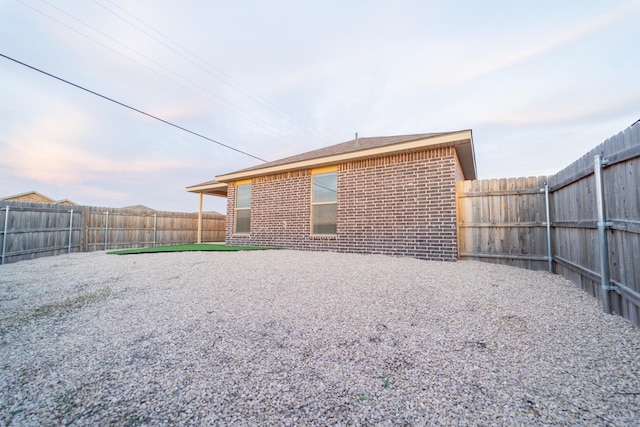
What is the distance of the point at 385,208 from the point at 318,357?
506 centimetres

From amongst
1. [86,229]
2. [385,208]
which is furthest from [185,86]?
[385,208]

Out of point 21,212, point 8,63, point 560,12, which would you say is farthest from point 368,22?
point 21,212

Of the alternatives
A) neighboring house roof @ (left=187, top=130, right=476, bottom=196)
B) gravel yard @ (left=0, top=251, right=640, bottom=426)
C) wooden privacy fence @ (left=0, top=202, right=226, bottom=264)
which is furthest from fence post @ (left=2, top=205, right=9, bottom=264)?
neighboring house roof @ (left=187, top=130, right=476, bottom=196)

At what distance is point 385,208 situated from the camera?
640 centimetres

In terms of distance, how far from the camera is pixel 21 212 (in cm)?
704

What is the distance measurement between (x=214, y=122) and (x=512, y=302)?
1171cm

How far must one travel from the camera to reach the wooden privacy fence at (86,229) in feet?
22.4

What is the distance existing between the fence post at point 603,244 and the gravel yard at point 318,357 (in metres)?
0.19

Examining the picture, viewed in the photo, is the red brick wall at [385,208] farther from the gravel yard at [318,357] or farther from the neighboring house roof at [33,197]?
the neighboring house roof at [33,197]

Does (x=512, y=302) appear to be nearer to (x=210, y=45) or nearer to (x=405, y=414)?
(x=405, y=414)

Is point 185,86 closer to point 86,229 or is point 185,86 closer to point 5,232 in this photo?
point 5,232

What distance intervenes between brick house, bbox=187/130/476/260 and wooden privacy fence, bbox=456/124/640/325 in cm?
59

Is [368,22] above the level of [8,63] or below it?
above

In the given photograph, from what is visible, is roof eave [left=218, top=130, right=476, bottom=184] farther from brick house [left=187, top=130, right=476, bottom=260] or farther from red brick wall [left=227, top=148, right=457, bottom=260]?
red brick wall [left=227, top=148, right=457, bottom=260]
